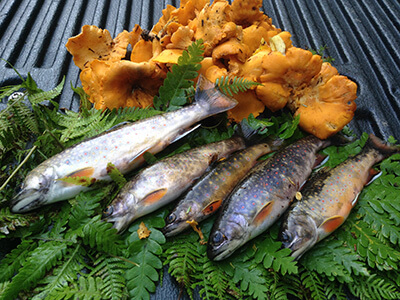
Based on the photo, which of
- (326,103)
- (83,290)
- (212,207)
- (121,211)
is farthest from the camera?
(326,103)

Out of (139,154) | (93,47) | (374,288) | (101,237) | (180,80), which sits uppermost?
(93,47)

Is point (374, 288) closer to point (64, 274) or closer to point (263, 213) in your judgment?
point (263, 213)

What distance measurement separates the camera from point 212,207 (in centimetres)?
237

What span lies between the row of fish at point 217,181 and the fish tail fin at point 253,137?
0.08ft

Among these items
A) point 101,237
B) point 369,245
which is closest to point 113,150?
point 101,237

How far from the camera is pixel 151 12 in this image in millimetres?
4684

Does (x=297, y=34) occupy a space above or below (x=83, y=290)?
above

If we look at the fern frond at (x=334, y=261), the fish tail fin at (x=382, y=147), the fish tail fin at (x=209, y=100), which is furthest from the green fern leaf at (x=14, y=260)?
the fish tail fin at (x=382, y=147)

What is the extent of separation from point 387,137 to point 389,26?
2326mm

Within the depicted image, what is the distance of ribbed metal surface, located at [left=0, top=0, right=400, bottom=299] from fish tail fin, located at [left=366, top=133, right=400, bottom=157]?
42 cm

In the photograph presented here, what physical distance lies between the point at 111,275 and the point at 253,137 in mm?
1701

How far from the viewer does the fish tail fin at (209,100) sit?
2812mm

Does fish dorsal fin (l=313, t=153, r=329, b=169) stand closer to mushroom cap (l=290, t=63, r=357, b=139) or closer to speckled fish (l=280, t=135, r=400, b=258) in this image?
speckled fish (l=280, t=135, r=400, b=258)

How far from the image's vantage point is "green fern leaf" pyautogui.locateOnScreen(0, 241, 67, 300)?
75.0 inches
